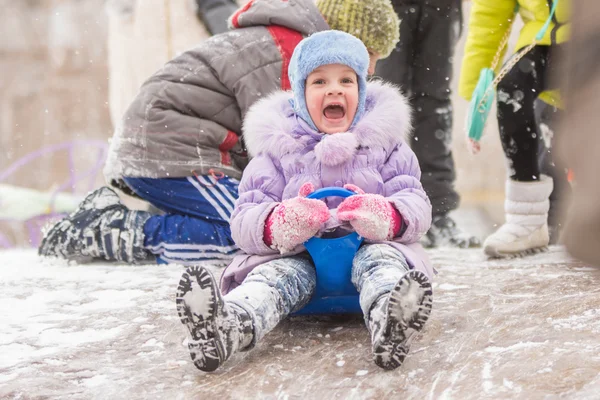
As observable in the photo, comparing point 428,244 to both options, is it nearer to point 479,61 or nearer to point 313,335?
point 479,61

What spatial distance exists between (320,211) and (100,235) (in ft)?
3.72

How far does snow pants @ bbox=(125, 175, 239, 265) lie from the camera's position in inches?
86.0

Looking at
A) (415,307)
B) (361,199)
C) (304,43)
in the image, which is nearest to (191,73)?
(304,43)

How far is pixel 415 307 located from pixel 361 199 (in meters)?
0.34

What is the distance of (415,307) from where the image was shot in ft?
3.52

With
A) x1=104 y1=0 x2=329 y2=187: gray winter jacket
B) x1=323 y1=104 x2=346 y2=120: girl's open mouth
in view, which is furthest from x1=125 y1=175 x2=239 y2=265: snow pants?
x1=323 y1=104 x2=346 y2=120: girl's open mouth

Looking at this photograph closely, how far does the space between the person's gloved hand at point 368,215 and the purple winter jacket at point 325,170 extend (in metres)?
0.06

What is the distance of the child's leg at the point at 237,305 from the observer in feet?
3.56

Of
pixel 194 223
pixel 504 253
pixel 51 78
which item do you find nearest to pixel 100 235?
pixel 194 223

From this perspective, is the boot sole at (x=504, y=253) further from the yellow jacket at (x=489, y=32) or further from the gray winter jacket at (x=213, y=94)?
the gray winter jacket at (x=213, y=94)

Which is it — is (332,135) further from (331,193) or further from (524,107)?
(524,107)

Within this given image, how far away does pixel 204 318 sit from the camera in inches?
42.5

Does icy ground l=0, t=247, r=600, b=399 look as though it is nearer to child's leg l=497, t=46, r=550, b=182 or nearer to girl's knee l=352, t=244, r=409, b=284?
girl's knee l=352, t=244, r=409, b=284

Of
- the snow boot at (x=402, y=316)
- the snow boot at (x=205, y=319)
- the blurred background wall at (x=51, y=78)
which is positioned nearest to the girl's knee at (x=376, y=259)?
the snow boot at (x=402, y=316)
